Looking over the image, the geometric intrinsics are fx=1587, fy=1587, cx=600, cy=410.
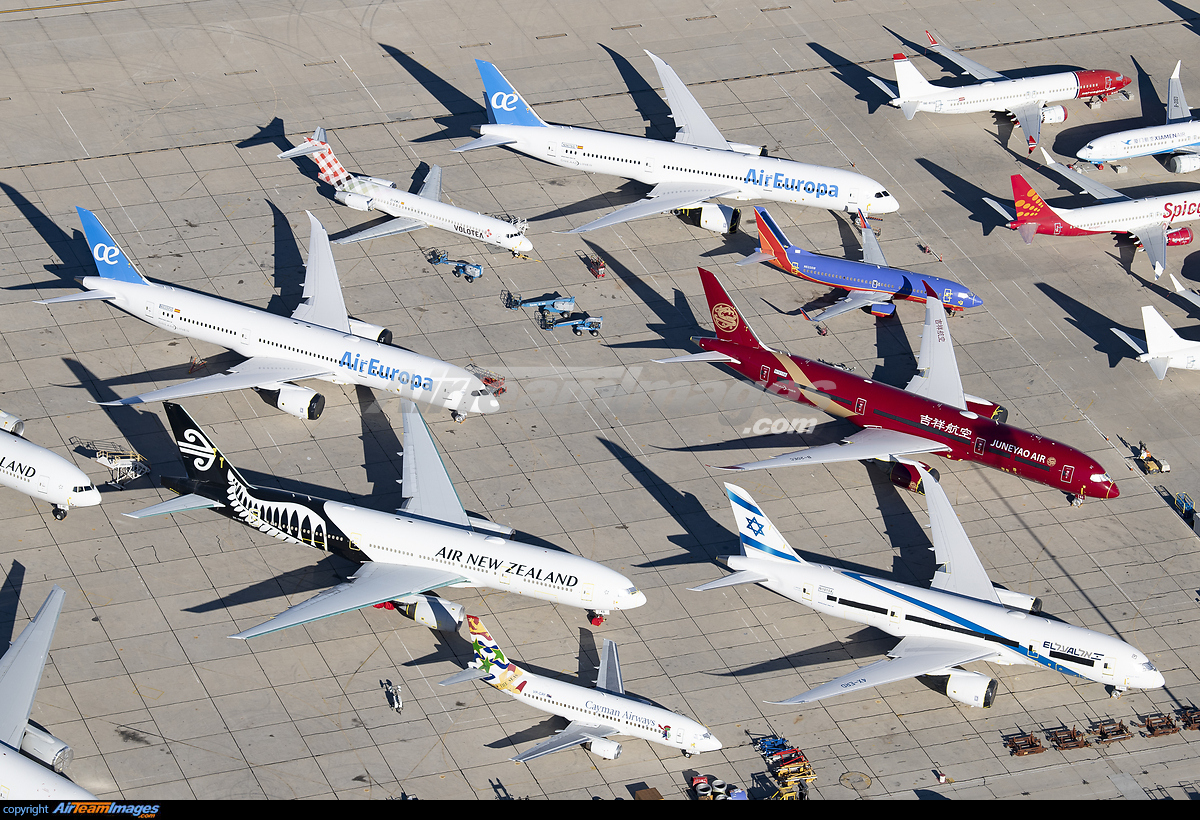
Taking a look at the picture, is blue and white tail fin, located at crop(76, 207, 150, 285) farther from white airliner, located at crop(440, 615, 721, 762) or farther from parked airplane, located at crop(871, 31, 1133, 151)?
parked airplane, located at crop(871, 31, 1133, 151)

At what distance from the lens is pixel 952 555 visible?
281 feet

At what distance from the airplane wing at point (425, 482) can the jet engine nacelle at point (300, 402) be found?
672 cm

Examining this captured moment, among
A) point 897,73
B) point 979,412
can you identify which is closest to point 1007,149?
point 897,73

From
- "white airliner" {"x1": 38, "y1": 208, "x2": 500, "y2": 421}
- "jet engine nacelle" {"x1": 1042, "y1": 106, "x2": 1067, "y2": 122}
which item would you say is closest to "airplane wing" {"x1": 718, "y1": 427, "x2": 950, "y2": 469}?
"white airliner" {"x1": 38, "y1": 208, "x2": 500, "y2": 421}

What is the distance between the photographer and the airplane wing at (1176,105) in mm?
122250

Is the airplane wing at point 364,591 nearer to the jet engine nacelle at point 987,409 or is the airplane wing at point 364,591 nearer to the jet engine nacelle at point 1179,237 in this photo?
the jet engine nacelle at point 987,409

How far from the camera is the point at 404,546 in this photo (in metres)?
83.8

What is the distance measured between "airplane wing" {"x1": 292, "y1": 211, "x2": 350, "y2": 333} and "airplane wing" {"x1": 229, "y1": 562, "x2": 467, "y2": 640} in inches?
794

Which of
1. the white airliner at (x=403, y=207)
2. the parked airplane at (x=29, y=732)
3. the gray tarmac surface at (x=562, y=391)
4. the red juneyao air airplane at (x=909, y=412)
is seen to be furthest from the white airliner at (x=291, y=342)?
the parked airplane at (x=29, y=732)

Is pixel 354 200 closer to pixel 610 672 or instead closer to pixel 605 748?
pixel 610 672

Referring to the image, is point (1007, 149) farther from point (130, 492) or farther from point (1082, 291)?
point (130, 492)

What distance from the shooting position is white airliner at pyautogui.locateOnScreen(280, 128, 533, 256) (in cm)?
10631

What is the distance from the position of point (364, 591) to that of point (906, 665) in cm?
2795

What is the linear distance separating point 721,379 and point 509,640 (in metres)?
25.4
